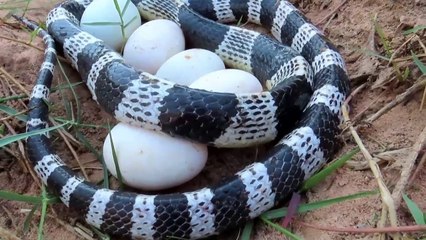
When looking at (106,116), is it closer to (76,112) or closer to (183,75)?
(76,112)

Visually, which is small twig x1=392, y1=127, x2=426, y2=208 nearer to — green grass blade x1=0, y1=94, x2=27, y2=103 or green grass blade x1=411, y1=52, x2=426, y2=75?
green grass blade x1=411, y1=52, x2=426, y2=75

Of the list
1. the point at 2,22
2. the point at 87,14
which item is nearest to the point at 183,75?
the point at 87,14

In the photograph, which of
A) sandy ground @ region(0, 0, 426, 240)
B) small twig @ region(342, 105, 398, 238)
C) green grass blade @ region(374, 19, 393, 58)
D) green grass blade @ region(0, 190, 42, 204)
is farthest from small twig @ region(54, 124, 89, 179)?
green grass blade @ region(374, 19, 393, 58)

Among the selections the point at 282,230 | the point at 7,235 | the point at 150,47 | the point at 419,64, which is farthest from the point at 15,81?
the point at 419,64

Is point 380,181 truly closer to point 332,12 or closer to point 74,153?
point 74,153

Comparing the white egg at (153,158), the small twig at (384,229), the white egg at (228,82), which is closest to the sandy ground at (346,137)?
the small twig at (384,229)
